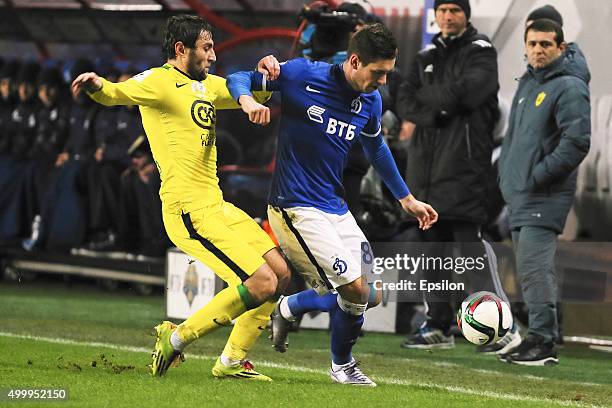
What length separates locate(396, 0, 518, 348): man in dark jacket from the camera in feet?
31.2

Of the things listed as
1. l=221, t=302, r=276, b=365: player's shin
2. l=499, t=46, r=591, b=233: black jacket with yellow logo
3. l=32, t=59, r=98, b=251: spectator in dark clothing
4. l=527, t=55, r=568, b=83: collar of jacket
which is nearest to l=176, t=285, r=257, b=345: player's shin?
l=221, t=302, r=276, b=365: player's shin

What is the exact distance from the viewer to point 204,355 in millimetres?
8672

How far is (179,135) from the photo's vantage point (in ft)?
24.5

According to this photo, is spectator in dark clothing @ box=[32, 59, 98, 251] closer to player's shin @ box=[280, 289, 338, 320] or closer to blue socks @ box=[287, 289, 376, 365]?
player's shin @ box=[280, 289, 338, 320]

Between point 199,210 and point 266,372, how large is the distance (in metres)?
1.08

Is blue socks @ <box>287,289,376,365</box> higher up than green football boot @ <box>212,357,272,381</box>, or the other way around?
blue socks @ <box>287,289,376,365</box>

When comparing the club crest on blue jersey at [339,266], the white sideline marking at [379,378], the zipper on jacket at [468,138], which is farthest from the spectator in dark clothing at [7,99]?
the club crest on blue jersey at [339,266]

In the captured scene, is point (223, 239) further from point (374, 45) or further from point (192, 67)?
point (374, 45)

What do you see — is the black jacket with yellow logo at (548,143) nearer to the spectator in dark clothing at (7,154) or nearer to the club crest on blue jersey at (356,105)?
the club crest on blue jersey at (356,105)

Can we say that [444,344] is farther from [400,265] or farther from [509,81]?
[509,81]

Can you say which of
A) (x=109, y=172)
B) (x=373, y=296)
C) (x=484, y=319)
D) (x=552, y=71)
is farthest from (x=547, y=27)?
(x=109, y=172)

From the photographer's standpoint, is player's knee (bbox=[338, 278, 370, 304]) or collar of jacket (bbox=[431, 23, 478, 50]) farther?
collar of jacket (bbox=[431, 23, 478, 50])

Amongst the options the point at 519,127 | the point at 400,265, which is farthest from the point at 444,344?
the point at 519,127

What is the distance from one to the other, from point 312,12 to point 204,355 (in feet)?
8.94
